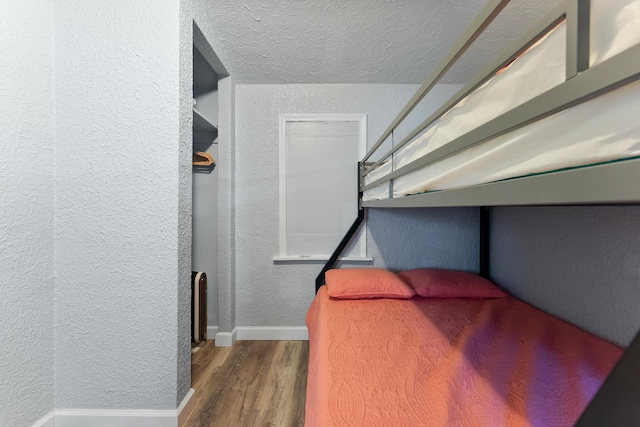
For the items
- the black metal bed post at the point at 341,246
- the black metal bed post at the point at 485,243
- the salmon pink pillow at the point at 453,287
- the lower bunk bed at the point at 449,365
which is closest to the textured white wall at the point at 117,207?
the lower bunk bed at the point at 449,365

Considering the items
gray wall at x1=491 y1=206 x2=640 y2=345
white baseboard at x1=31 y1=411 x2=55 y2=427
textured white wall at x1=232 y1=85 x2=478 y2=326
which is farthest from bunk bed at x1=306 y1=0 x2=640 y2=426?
white baseboard at x1=31 y1=411 x2=55 y2=427

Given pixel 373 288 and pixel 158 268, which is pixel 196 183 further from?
pixel 373 288

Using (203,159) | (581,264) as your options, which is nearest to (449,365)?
(581,264)

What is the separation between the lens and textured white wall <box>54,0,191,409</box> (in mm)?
1175

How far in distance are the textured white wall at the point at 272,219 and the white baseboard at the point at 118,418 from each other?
893 millimetres

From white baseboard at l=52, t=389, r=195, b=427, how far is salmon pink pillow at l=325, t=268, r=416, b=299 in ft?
3.14

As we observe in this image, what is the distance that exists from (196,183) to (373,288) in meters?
1.55

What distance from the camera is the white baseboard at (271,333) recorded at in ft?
6.73

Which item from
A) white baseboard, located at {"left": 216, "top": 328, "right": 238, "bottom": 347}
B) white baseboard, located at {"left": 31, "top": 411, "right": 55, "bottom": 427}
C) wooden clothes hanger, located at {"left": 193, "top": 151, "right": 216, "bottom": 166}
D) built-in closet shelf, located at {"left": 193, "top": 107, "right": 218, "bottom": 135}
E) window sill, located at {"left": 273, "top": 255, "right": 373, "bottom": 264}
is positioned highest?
built-in closet shelf, located at {"left": 193, "top": 107, "right": 218, "bottom": 135}

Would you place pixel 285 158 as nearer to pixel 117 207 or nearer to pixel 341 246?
pixel 341 246

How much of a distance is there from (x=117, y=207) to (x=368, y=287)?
136cm

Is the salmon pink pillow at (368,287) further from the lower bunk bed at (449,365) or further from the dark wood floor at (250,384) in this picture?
the dark wood floor at (250,384)

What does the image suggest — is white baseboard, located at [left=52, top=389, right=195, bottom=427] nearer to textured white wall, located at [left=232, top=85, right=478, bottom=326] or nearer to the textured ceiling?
textured white wall, located at [left=232, top=85, right=478, bottom=326]

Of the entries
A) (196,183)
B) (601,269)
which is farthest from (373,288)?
(196,183)
